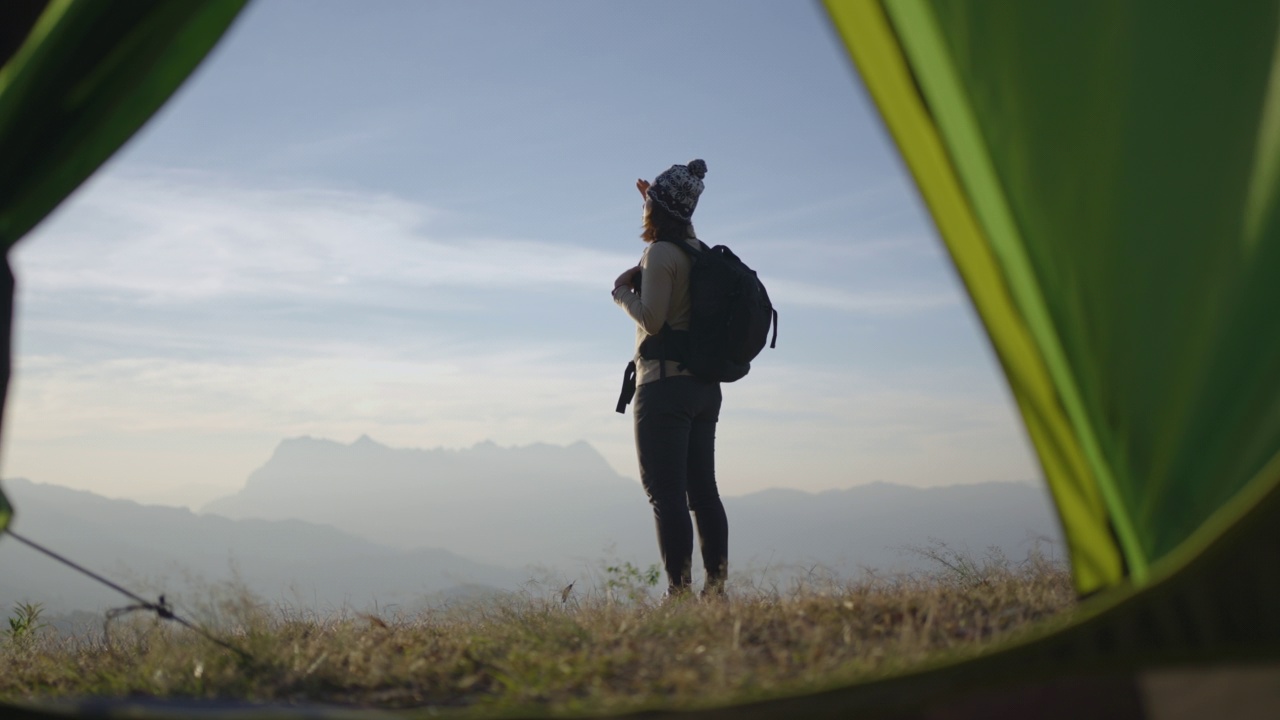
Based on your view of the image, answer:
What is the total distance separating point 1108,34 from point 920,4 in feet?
1.32

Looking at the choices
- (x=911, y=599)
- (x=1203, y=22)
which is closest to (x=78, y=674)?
(x=911, y=599)

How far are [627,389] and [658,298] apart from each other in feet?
1.66

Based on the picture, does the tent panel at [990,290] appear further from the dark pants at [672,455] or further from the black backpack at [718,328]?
the dark pants at [672,455]

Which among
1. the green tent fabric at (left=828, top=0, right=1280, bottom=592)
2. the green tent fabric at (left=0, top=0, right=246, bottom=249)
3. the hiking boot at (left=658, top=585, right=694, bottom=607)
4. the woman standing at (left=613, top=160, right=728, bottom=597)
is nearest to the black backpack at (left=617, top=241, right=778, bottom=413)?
the woman standing at (left=613, top=160, right=728, bottom=597)

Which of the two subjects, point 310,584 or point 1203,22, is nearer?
point 1203,22

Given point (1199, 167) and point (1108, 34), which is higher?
point (1108, 34)

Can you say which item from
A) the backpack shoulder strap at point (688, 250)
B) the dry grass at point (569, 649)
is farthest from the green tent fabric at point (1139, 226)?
the backpack shoulder strap at point (688, 250)

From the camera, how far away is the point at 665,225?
412 centimetres

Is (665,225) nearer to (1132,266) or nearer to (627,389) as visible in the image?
(627,389)

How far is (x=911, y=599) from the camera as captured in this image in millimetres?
3010

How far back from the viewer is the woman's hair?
4.10 meters

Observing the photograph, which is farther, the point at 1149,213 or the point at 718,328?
the point at 718,328

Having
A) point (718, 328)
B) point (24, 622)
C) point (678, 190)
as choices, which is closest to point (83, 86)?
point (678, 190)

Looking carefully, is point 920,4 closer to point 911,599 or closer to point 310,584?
point 911,599
